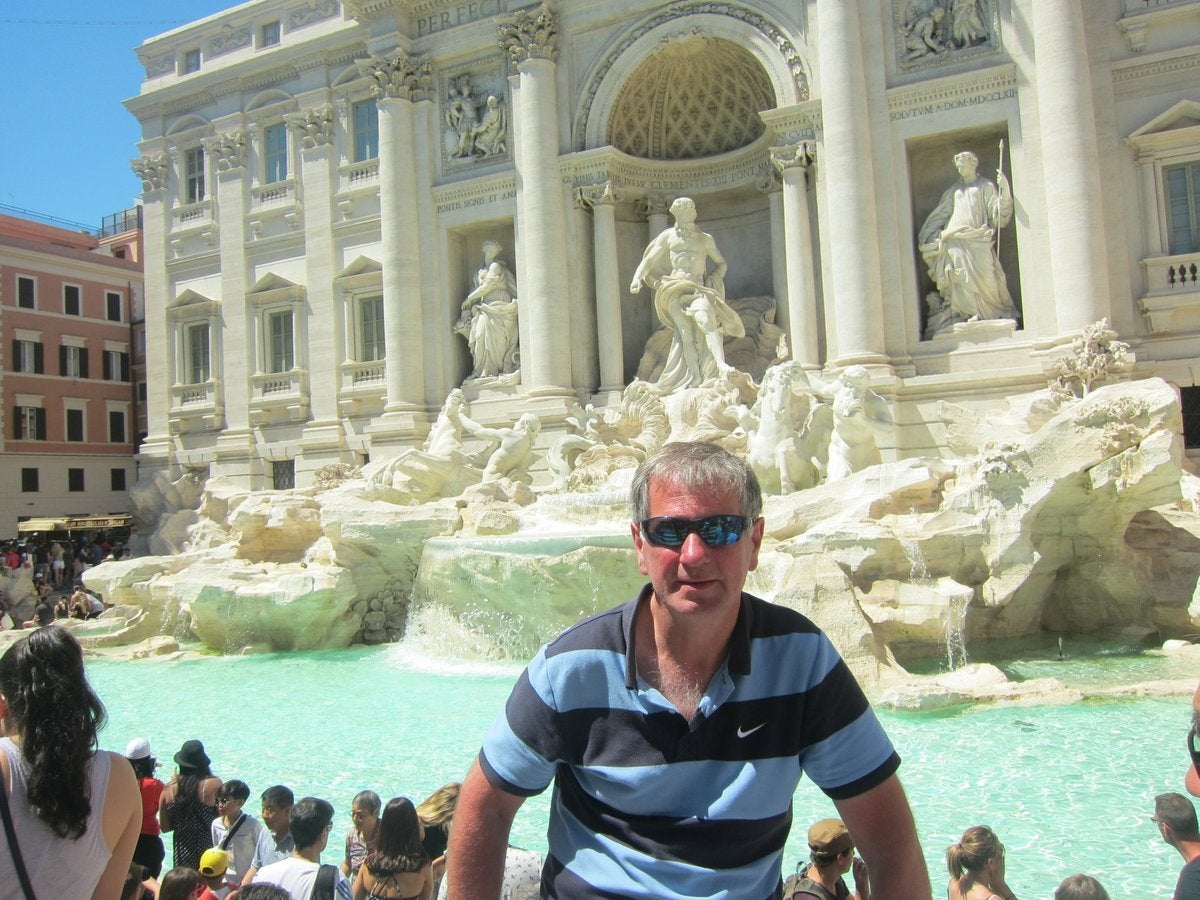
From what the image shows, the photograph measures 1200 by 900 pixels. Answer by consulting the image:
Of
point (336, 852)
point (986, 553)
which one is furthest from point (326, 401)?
point (336, 852)

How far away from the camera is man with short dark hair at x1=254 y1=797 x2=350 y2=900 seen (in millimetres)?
3143

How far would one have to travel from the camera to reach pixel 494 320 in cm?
1828

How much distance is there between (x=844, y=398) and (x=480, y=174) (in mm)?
9780

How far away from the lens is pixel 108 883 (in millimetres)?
2213

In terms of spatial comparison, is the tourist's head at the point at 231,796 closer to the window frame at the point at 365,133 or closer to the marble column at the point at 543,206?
the marble column at the point at 543,206

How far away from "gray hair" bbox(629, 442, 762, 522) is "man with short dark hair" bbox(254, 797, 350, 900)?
1.99 meters

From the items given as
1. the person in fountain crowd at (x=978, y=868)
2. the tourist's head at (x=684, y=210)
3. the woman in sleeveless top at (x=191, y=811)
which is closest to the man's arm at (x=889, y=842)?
the person in fountain crowd at (x=978, y=868)

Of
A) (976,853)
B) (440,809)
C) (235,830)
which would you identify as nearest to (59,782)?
(440,809)

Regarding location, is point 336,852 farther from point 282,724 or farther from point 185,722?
point 185,722

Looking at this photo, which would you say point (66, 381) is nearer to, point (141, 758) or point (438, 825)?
point (141, 758)

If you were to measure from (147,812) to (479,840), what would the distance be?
3.00 meters

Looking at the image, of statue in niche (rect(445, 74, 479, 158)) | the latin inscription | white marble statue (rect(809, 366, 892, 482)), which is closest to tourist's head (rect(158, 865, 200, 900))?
white marble statue (rect(809, 366, 892, 482))

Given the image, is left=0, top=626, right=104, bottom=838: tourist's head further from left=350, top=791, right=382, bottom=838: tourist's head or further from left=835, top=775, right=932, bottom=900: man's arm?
left=350, top=791, right=382, bottom=838: tourist's head

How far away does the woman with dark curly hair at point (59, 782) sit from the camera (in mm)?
2086
